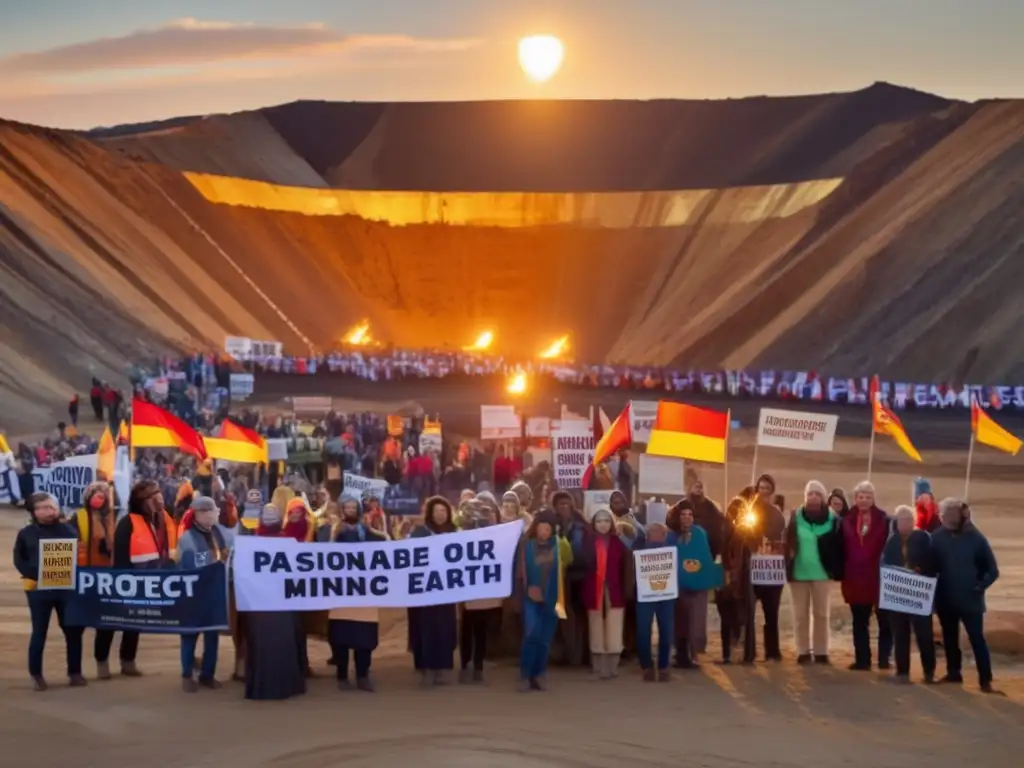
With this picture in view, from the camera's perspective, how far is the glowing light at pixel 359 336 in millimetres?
65312

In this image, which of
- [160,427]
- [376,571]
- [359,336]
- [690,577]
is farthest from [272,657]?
[359,336]

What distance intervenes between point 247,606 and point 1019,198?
46.3 m

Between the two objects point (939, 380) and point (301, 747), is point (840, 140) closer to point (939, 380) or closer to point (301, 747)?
point (939, 380)

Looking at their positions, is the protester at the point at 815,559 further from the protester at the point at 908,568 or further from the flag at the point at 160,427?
the flag at the point at 160,427

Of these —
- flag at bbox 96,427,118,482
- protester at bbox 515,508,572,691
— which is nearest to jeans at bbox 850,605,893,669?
protester at bbox 515,508,572,691

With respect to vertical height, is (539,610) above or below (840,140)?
below

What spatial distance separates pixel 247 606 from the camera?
1242cm

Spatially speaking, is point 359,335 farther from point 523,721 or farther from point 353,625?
point 523,721

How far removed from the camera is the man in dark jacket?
13070 mm

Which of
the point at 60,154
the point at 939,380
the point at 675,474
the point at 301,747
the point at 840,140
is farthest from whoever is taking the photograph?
the point at 840,140

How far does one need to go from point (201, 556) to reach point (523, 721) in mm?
3001

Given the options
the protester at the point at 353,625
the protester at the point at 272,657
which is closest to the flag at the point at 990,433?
the protester at the point at 353,625

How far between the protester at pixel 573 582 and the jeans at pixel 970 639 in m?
2.88

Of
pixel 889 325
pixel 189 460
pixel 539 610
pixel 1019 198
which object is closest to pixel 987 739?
pixel 539 610
